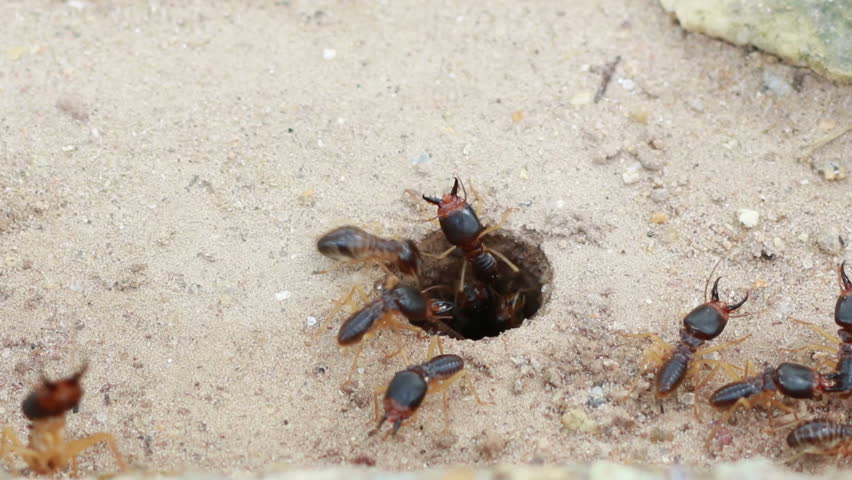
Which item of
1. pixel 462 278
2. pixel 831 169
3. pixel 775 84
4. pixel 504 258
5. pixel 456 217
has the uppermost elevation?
pixel 775 84

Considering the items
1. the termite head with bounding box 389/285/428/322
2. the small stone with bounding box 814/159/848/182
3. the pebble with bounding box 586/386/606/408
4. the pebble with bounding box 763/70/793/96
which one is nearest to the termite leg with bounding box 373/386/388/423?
the termite head with bounding box 389/285/428/322

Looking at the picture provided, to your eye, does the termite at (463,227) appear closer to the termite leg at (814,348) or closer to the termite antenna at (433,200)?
the termite antenna at (433,200)

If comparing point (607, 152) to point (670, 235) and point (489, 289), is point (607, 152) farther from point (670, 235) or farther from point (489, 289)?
point (489, 289)

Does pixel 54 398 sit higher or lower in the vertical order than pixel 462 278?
higher

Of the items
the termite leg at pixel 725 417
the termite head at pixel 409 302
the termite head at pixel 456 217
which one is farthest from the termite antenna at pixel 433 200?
the termite leg at pixel 725 417

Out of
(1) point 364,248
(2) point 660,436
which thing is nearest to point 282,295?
(1) point 364,248

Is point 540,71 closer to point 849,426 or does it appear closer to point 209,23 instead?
point 209,23

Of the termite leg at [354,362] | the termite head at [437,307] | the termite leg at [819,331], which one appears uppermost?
the termite leg at [819,331]
